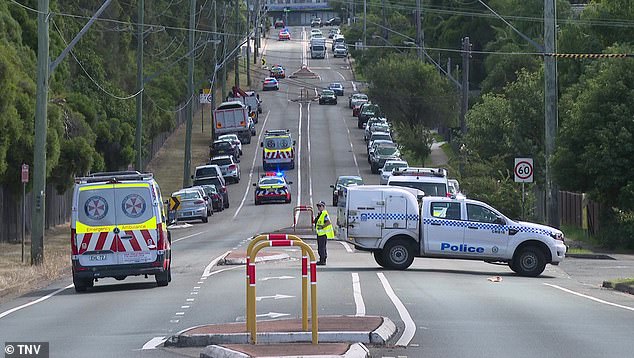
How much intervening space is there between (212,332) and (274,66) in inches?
5313

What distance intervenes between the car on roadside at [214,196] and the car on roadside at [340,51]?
100 meters

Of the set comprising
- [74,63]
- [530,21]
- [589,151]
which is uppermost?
[530,21]

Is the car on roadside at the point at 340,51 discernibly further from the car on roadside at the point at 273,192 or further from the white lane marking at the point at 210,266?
the white lane marking at the point at 210,266

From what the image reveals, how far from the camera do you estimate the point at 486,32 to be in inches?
4515

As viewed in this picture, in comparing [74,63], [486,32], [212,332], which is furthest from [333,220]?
[486,32]

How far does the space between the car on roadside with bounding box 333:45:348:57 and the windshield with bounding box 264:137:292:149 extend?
8533cm

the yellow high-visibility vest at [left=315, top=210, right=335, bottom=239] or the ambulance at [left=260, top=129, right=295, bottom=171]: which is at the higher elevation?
the ambulance at [left=260, top=129, right=295, bottom=171]

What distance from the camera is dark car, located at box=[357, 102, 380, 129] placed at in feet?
318

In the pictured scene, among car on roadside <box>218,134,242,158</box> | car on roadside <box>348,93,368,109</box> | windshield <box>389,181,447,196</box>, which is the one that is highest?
car on roadside <box>348,93,368,109</box>

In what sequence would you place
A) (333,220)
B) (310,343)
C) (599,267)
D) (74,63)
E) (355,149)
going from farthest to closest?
(355,149) < (74,63) < (333,220) < (599,267) < (310,343)

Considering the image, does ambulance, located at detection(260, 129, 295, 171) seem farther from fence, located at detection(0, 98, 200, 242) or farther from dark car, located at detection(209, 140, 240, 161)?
fence, located at detection(0, 98, 200, 242)

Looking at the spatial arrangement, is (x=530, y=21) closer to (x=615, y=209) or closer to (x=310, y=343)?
(x=615, y=209)

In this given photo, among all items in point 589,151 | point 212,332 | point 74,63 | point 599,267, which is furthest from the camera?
point 74,63

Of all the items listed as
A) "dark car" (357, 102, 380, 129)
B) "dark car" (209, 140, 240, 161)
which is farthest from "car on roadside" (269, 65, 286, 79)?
"dark car" (209, 140, 240, 161)
